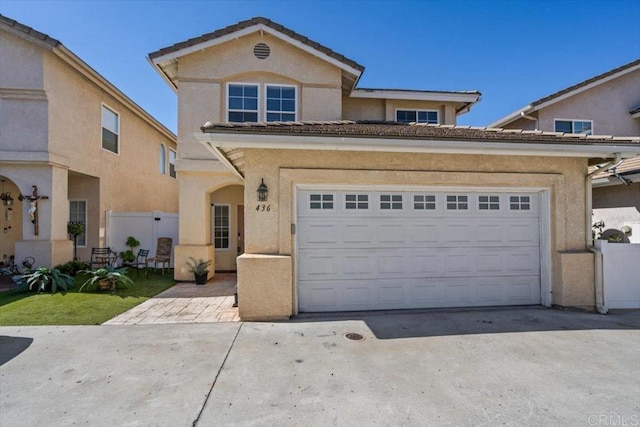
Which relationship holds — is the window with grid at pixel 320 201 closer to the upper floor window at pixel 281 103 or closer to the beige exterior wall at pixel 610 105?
the upper floor window at pixel 281 103

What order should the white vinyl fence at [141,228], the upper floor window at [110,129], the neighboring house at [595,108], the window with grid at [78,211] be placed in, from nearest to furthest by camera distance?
the window with grid at [78,211] → the white vinyl fence at [141,228] → the upper floor window at [110,129] → the neighboring house at [595,108]

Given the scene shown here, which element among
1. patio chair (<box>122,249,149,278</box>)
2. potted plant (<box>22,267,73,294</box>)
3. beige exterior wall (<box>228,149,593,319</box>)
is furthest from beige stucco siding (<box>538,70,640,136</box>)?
potted plant (<box>22,267,73,294</box>)

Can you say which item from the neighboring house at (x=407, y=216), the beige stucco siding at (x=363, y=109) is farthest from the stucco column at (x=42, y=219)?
the beige stucco siding at (x=363, y=109)

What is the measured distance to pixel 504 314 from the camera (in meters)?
6.58

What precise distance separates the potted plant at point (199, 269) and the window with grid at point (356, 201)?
20.3ft

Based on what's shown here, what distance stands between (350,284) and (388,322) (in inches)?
44.6

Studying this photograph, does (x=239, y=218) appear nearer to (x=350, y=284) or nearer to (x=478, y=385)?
(x=350, y=284)

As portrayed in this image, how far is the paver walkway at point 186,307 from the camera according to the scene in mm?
6414

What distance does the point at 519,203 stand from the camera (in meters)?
7.18

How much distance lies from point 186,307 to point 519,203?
27.4 ft

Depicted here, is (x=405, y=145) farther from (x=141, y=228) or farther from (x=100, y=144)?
(x=100, y=144)

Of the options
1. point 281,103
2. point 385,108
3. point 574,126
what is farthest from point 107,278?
point 574,126

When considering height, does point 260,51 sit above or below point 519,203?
above

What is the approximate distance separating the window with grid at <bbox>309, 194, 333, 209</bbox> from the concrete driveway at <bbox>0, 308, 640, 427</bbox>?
2.41 metres
